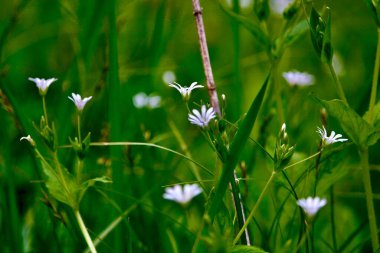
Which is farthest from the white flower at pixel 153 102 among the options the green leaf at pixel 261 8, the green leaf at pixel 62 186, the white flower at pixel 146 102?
the green leaf at pixel 62 186

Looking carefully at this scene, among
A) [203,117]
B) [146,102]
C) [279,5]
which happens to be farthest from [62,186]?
[279,5]

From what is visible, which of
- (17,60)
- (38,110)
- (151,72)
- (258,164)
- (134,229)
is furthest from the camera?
(17,60)

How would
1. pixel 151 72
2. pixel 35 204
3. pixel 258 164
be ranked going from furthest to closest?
1. pixel 258 164
2. pixel 151 72
3. pixel 35 204

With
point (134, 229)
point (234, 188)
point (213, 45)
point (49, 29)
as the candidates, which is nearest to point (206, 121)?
point (234, 188)

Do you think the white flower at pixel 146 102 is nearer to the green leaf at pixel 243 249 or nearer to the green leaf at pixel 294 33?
the green leaf at pixel 294 33

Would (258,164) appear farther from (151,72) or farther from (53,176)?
(53,176)

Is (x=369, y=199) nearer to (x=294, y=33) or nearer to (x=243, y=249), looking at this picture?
(x=243, y=249)
